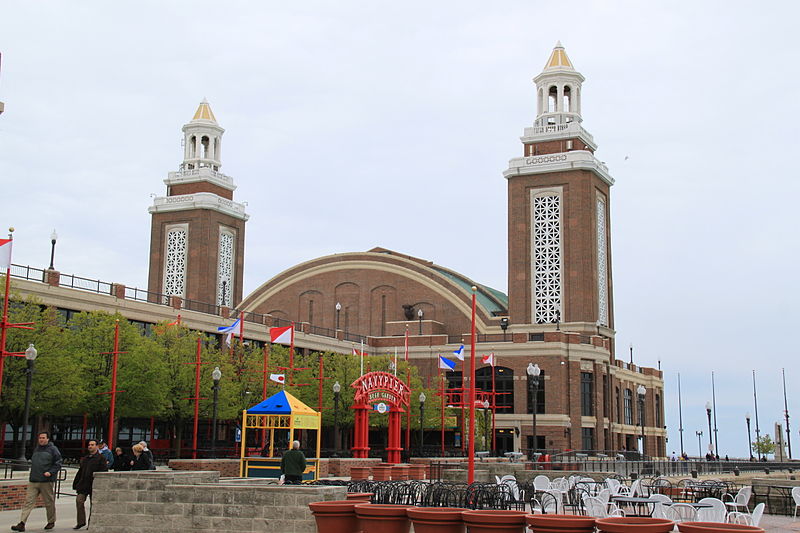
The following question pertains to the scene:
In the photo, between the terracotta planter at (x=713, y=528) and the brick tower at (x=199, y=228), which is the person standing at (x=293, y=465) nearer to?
the terracotta planter at (x=713, y=528)

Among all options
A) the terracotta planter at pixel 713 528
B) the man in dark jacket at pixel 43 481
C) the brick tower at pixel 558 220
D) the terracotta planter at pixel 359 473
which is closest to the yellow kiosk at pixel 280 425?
the terracotta planter at pixel 359 473

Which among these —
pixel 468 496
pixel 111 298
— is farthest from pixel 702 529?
pixel 111 298

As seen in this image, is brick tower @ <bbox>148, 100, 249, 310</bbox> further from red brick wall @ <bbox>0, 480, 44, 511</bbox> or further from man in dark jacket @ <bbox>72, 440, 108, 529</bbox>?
man in dark jacket @ <bbox>72, 440, 108, 529</bbox>

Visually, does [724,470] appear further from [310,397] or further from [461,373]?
[310,397]

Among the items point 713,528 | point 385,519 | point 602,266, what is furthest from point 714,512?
point 602,266

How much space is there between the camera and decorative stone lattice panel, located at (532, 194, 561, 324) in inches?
3187

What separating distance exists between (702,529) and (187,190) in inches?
3428

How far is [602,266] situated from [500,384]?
14896 mm

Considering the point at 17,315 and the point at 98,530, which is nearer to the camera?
the point at 98,530

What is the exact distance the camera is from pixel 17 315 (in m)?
44.1

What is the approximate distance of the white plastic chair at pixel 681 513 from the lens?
20081 mm

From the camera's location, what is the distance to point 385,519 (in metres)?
15.0

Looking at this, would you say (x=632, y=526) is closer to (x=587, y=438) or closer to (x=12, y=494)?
(x=12, y=494)

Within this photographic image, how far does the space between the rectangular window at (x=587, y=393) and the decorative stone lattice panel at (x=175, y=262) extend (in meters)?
40.2
